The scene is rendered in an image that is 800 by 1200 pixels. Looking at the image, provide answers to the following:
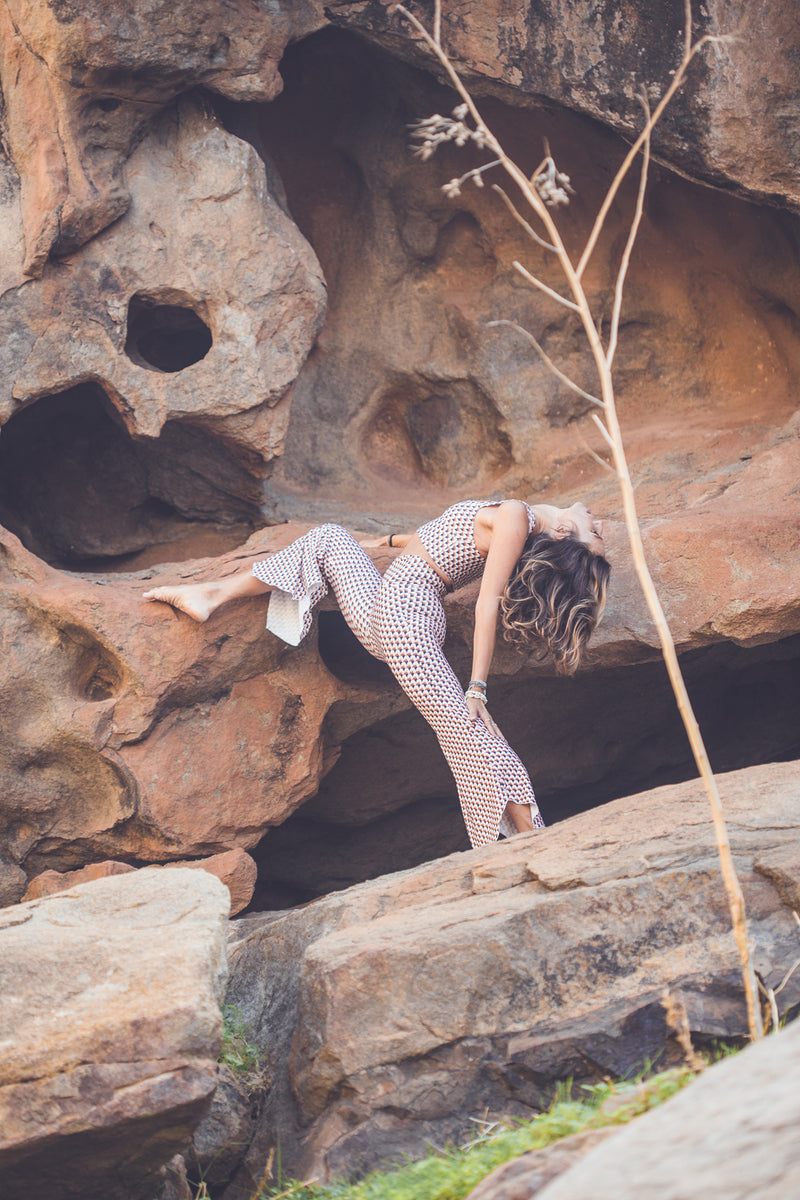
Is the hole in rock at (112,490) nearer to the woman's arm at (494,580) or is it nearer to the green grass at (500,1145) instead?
the woman's arm at (494,580)

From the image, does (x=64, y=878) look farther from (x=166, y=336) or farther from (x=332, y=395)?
(x=332, y=395)

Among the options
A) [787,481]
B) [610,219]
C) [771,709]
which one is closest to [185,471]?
[610,219]

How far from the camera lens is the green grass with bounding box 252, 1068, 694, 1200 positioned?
210 cm

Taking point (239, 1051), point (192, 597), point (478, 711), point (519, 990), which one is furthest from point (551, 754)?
point (519, 990)

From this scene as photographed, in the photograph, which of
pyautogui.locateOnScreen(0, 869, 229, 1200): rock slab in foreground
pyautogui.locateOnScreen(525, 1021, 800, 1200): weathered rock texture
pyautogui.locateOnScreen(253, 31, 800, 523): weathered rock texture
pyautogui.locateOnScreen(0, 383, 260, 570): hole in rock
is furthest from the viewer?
pyautogui.locateOnScreen(0, 383, 260, 570): hole in rock

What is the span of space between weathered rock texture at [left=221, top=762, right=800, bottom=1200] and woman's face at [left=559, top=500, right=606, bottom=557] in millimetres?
1382

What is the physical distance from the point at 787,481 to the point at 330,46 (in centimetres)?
324

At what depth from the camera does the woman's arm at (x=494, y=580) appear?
13.5 ft

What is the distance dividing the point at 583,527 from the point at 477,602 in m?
0.52

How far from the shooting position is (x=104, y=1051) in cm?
246

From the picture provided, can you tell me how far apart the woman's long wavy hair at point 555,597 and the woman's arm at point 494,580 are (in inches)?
1.9

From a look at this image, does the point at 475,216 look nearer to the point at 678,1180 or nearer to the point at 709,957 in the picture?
the point at 709,957

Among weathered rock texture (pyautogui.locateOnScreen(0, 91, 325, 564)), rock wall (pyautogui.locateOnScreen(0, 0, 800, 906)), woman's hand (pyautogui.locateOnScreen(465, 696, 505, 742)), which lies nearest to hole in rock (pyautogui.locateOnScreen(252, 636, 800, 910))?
rock wall (pyautogui.locateOnScreen(0, 0, 800, 906))

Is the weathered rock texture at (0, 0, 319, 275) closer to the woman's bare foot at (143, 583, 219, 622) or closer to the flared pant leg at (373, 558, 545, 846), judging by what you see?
the woman's bare foot at (143, 583, 219, 622)
